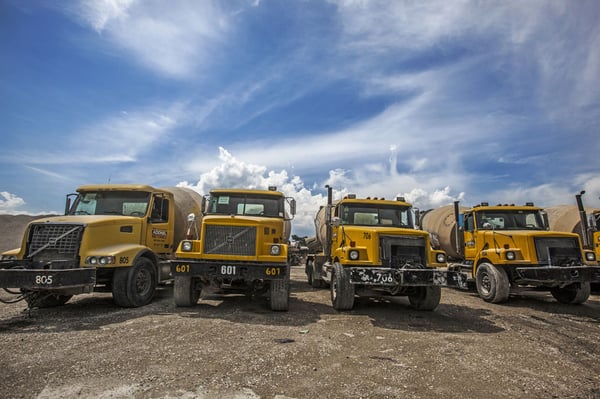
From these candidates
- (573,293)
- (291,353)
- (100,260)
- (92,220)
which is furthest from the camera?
(573,293)

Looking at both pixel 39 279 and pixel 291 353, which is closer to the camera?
pixel 291 353

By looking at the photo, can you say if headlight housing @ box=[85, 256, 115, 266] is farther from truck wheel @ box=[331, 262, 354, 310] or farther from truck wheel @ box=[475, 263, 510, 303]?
truck wheel @ box=[475, 263, 510, 303]

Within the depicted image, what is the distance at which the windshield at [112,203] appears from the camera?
8516 millimetres

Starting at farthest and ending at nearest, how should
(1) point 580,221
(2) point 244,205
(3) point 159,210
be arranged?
(1) point 580,221, (3) point 159,210, (2) point 244,205

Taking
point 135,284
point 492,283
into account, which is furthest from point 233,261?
point 492,283

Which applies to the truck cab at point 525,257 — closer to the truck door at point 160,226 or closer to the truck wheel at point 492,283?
the truck wheel at point 492,283

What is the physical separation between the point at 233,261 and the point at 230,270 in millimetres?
288

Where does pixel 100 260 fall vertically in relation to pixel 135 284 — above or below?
above

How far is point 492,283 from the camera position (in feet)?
29.8

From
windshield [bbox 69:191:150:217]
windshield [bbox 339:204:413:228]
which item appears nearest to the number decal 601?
windshield [bbox 69:191:150:217]

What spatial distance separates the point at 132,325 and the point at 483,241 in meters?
8.77

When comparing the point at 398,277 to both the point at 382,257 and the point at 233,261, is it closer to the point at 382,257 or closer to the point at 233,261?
the point at 382,257

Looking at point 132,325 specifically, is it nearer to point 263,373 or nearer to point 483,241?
point 263,373

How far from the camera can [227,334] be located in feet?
18.0
